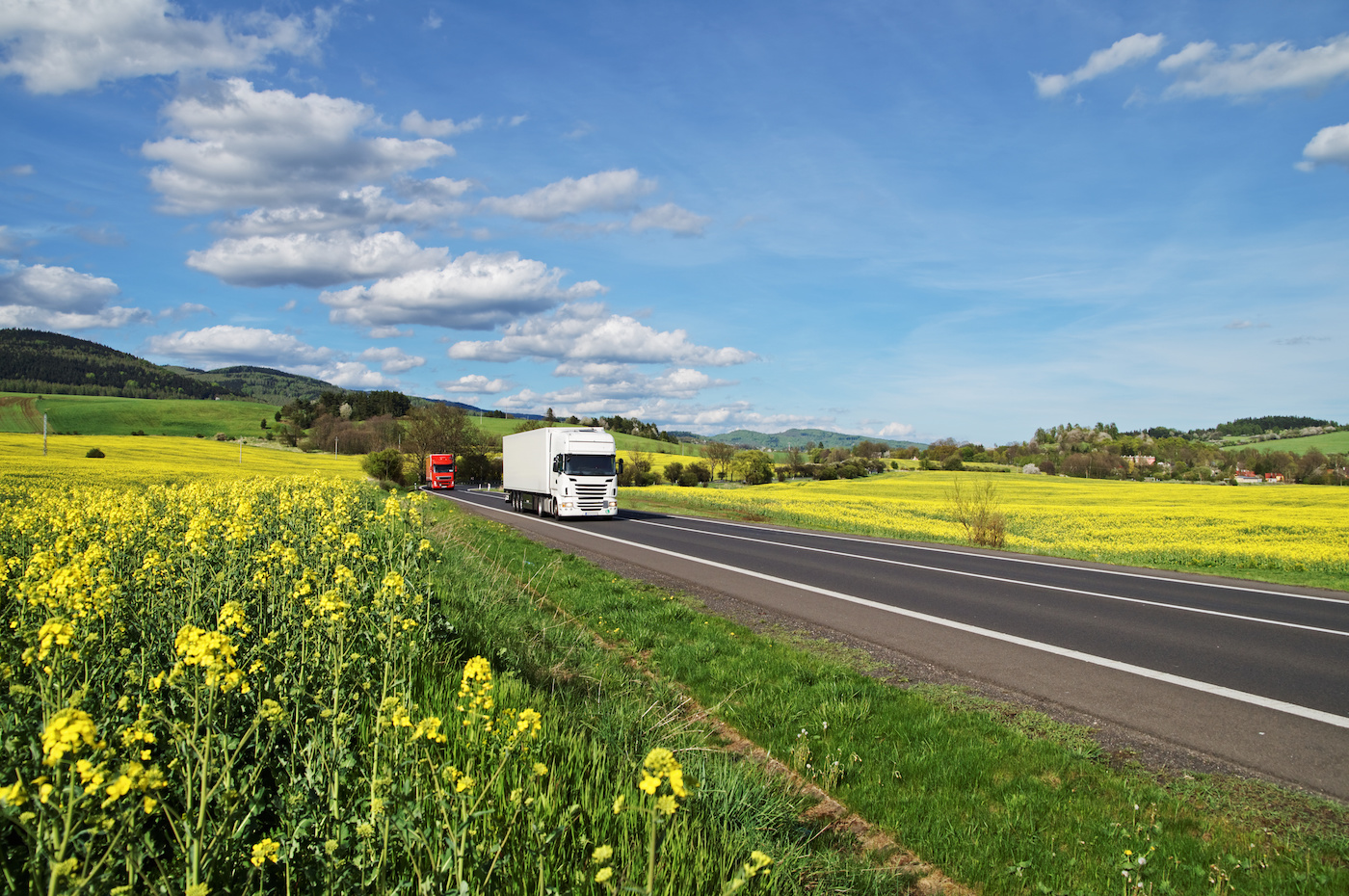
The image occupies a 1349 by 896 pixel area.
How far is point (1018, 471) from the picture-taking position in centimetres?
8175

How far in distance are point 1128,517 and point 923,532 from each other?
15063mm

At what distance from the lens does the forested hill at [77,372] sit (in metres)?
129

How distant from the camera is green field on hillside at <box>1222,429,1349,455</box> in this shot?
266ft

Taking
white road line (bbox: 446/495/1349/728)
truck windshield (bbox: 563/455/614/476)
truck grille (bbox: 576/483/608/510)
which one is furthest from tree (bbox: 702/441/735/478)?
white road line (bbox: 446/495/1349/728)

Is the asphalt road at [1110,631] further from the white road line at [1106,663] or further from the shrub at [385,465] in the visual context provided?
the shrub at [385,465]

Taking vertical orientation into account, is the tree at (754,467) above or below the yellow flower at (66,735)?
below

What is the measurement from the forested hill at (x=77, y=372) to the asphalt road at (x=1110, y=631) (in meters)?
152

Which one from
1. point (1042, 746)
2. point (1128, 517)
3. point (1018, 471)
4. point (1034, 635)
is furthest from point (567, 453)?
point (1018, 471)

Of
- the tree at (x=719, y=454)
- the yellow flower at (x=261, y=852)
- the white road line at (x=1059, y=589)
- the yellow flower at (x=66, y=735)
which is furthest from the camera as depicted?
the tree at (x=719, y=454)

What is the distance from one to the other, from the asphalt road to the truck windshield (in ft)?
31.1

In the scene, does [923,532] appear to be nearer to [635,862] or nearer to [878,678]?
[878,678]

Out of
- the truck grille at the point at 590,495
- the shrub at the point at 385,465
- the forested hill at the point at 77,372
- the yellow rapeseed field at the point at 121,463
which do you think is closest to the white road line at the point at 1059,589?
the truck grille at the point at 590,495

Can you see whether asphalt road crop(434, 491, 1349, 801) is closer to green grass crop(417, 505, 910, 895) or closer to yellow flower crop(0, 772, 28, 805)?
green grass crop(417, 505, 910, 895)

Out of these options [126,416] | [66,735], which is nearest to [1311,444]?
[66,735]
